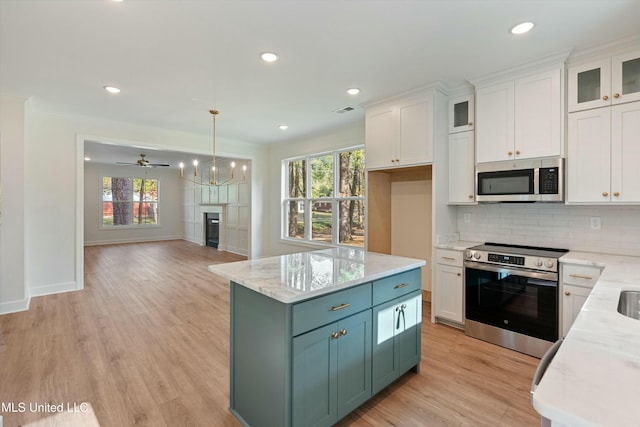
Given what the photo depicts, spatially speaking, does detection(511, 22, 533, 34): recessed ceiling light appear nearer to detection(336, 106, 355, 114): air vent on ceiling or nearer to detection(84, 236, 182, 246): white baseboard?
detection(336, 106, 355, 114): air vent on ceiling

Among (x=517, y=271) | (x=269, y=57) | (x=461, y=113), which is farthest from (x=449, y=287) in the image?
(x=269, y=57)

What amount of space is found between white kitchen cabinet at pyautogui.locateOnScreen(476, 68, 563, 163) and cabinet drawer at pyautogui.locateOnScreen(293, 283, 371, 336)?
219 cm

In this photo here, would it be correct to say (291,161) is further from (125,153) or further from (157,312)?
(125,153)

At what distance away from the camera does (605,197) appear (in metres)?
2.59

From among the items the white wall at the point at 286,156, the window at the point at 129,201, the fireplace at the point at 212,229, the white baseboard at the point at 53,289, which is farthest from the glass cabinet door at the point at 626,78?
the window at the point at 129,201

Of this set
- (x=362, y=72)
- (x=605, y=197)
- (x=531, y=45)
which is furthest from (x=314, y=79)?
(x=605, y=197)

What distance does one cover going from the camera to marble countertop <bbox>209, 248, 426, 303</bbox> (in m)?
1.59

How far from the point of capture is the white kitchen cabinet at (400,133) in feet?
11.2

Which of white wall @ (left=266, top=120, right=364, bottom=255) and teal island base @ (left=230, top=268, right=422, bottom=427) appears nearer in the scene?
teal island base @ (left=230, top=268, right=422, bottom=427)

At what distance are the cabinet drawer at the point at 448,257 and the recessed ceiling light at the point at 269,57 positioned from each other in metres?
2.60

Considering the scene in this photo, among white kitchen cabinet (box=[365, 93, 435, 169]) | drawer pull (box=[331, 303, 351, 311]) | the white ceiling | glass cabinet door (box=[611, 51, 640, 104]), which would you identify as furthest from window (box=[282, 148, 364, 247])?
drawer pull (box=[331, 303, 351, 311])

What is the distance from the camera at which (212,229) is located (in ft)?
31.9

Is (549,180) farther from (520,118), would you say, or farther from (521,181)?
(520,118)

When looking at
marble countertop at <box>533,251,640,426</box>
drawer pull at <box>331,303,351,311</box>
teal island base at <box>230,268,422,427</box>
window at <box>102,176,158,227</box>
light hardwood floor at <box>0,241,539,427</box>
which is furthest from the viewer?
window at <box>102,176,158,227</box>
